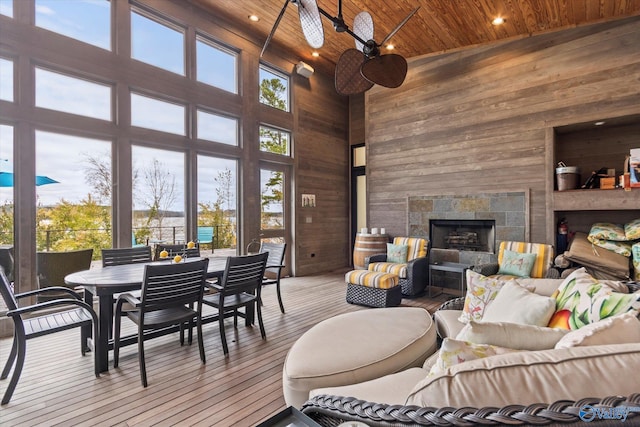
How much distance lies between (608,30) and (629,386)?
5081mm

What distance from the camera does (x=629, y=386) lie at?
75cm

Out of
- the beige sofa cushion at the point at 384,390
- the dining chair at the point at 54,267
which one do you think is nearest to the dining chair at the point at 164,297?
the beige sofa cushion at the point at 384,390

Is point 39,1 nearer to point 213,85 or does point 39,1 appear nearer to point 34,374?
point 213,85

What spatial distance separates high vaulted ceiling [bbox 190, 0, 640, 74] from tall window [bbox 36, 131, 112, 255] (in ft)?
9.31

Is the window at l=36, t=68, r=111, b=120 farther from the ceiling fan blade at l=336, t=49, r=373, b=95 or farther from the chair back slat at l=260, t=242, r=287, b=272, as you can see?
the ceiling fan blade at l=336, t=49, r=373, b=95

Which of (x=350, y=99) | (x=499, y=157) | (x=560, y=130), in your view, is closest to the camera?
(x=560, y=130)

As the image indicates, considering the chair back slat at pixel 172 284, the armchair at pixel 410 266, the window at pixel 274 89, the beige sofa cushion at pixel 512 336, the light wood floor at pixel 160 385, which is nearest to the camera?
the beige sofa cushion at pixel 512 336

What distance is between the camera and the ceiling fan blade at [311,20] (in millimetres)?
2525

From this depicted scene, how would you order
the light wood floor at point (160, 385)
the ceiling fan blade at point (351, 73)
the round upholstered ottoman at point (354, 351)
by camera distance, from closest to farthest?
the round upholstered ottoman at point (354, 351) < the light wood floor at point (160, 385) < the ceiling fan blade at point (351, 73)

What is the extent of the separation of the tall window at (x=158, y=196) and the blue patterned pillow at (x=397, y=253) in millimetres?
3324

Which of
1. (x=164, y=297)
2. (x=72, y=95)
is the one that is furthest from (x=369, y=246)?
(x=72, y=95)

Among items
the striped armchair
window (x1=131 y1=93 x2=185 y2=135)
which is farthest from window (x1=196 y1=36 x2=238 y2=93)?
the striped armchair

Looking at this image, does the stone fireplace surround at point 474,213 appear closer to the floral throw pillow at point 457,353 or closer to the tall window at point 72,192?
the floral throw pillow at point 457,353

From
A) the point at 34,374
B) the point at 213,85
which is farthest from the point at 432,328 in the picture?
the point at 213,85
